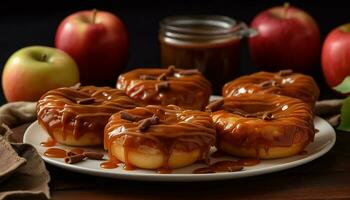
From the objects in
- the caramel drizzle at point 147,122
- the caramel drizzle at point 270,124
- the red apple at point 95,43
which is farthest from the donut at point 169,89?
the red apple at point 95,43

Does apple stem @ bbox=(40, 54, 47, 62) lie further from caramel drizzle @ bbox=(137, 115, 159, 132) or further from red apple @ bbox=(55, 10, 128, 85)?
caramel drizzle @ bbox=(137, 115, 159, 132)

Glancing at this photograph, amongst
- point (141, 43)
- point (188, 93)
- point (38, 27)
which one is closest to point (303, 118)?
point (188, 93)

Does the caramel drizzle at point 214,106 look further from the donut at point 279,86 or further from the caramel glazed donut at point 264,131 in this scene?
the donut at point 279,86

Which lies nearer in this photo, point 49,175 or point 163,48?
point 49,175

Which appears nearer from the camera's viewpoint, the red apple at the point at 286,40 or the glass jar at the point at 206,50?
the glass jar at the point at 206,50

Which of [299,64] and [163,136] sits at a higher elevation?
[163,136]

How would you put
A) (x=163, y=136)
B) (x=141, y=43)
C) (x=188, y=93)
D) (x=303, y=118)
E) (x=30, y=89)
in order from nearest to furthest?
(x=163, y=136) < (x=303, y=118) < (x=188, y=93) < (x=30, y=89) < (x=141, y=43)

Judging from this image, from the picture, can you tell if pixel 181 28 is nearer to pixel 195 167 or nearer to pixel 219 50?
pixel 219 50

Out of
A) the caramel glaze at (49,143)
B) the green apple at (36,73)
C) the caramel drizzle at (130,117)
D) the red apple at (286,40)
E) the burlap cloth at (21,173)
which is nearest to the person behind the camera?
the burlap cloth at (21,173)
